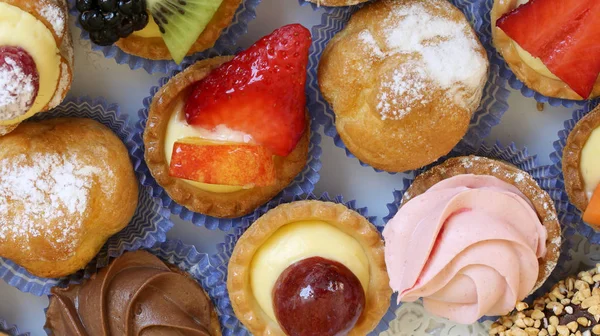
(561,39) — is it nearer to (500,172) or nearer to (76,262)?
(500,172)

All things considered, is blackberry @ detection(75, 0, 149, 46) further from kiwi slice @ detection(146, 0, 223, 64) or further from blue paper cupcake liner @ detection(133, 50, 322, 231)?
blue paper cupcake liner @ detection(133, 50, 322, 231)

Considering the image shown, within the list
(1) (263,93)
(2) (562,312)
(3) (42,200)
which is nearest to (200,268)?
(3) (42,200)

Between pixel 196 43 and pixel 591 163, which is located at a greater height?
pixel 196 43

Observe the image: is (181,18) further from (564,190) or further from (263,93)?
(564,190)

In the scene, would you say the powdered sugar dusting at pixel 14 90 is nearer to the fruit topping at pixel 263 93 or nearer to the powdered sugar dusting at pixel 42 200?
the powdered sugar dusting at pixel 42 200

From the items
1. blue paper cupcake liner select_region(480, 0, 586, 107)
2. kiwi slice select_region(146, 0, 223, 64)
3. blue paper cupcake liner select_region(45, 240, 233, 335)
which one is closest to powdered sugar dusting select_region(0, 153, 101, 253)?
blue paper cupcake liner select_region(45, 240, 233, 335)
